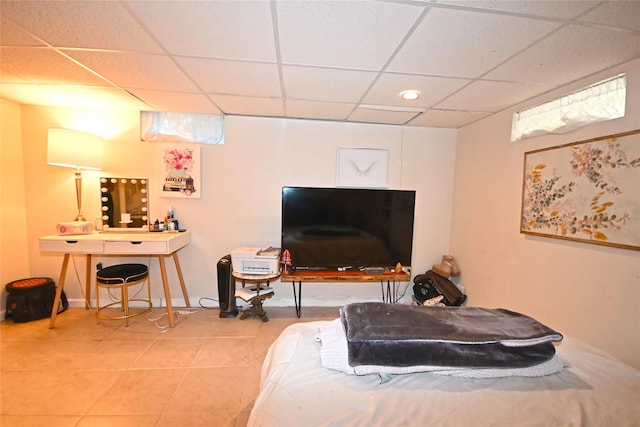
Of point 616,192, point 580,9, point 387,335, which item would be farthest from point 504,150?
point 387,335

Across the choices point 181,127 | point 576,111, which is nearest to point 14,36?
point 181,127

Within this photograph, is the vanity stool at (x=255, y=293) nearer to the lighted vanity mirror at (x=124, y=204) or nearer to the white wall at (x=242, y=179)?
the white wall at (x=242, y=179)

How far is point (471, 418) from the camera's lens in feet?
2.84

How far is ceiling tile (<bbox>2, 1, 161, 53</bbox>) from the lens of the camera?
1215 mm

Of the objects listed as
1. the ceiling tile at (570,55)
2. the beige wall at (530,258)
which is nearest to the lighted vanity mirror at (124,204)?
the ceiling tile at (570,55)

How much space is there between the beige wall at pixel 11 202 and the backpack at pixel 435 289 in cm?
447

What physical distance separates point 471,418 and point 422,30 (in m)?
1.74

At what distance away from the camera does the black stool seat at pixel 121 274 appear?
7.87 feet

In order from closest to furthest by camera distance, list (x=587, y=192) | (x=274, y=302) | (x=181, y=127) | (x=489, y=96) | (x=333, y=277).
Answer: (x=587, y=192), (x=489, y=96), (x=333, y=277), (x=181, y=127), (x=274, y=302)

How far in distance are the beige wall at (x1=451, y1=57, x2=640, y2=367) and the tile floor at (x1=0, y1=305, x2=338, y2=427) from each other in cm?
220

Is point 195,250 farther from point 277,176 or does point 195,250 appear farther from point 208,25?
point 208,25

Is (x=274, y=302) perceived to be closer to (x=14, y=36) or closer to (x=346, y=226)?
(x=346, y=226)

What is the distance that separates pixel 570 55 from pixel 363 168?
1.87m

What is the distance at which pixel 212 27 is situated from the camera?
1.33 metres
